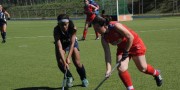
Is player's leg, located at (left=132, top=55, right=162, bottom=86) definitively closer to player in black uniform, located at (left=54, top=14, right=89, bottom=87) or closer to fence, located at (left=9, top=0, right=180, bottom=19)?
player in black uniform, located at (left=54, top=14, right=89, bottom=87)

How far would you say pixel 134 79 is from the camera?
9469 mm

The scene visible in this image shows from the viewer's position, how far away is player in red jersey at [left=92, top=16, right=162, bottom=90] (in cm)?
701

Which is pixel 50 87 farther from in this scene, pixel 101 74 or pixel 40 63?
pixel 40 63

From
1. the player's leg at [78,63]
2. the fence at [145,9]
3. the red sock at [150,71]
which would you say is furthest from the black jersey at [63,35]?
the fence at [145,9]

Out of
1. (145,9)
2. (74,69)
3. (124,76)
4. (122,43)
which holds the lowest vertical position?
(145,9)

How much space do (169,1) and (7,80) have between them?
54.9 meters

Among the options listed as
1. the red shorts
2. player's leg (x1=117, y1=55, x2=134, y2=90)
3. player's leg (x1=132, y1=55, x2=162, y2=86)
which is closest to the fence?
player's leg (x1=132, y1=55, x2=162, y2=86)

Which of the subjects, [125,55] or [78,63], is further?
[78,63]

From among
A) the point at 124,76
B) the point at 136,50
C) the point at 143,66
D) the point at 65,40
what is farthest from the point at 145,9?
the point at 124,76

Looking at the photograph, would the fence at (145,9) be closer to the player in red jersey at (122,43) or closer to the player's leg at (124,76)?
the player in red jersey at (122,43)

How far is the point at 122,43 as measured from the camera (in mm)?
7535

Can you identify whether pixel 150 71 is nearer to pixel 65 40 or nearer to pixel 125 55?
pixel 125 55

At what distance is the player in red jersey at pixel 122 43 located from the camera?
701 centimetres

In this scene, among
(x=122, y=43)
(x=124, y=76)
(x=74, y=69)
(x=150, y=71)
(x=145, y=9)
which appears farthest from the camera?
(x=145, y=9)
